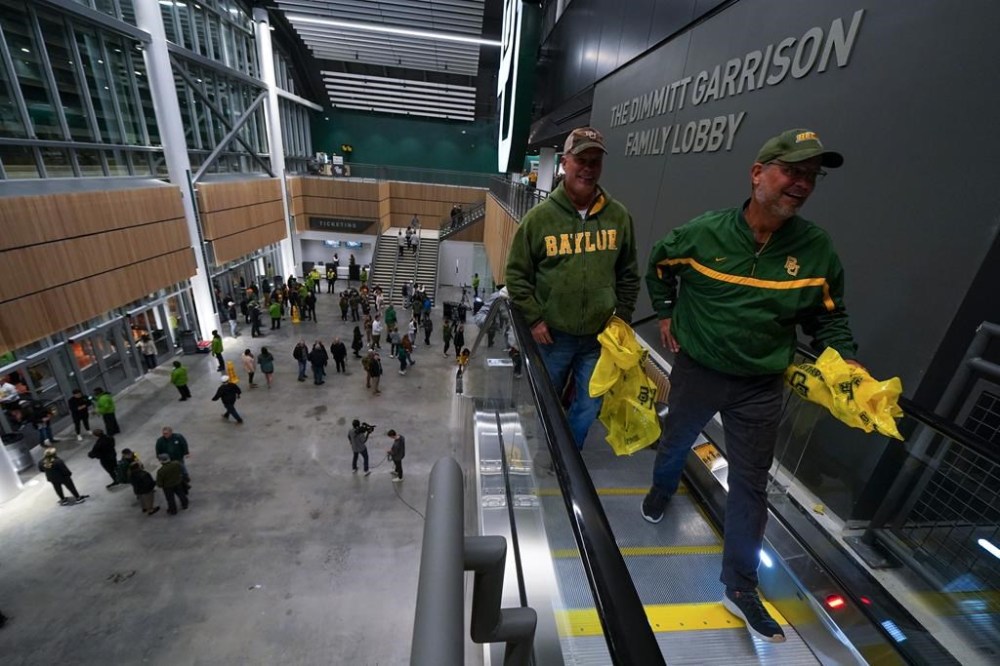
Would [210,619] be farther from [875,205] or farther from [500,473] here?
[875,205]

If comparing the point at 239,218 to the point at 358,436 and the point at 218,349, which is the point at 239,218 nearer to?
the point at 218,349

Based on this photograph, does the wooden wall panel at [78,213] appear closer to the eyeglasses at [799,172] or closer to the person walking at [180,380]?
the person walking at [180,380]

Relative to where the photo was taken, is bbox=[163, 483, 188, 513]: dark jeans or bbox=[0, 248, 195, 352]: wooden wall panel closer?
bbox=[163, 483, 188, 513]: dark jeans

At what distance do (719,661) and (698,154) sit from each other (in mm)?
4495

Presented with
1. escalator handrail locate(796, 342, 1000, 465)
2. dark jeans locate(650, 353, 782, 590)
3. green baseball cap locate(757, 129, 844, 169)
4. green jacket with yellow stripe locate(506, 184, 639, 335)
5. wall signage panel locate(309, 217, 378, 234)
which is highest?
green baseball cap locate(757, 129, 844, 169)

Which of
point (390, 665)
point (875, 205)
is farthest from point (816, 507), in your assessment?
point (390, 665)

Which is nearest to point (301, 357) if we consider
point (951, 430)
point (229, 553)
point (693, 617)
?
point (229, 553)

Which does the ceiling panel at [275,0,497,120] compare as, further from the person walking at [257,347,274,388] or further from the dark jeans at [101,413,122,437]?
the dark jeans at [101,413,122,437]

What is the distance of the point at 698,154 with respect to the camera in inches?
182

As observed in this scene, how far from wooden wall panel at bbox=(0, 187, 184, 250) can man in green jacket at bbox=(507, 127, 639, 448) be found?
33.5 ft

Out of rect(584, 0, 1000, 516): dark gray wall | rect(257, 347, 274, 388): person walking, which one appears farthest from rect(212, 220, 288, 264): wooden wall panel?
rect(584, 0, 1000, 516): dark gray wall

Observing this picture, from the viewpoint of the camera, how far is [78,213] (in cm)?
904

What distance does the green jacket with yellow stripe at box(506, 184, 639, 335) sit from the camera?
2.29 m

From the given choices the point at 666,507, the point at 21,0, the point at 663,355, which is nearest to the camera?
the point at 666,507
